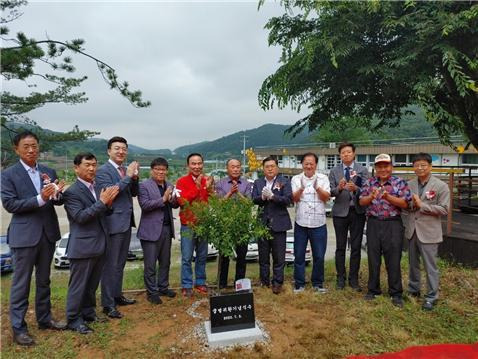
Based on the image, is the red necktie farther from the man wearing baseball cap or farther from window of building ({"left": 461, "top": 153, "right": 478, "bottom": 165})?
window of building ({"left": 461, "top": 153, "right": 478, "bottom": 165})

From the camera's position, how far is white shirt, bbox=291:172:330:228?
4605mm

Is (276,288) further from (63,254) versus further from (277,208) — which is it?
(63,254)

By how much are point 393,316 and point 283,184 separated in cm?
212

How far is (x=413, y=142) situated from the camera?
96.5 ft

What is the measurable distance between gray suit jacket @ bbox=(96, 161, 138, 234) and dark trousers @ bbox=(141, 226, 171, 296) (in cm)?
42

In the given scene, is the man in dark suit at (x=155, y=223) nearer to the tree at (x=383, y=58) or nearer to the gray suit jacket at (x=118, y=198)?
the gray suit jacket at (x=118, y=198)

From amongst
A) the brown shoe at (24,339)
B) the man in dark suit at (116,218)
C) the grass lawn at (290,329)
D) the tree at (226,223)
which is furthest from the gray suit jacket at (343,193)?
the brown shoe at (24,339)

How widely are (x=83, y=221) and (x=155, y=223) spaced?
1029mm

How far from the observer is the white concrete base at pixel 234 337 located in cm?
329

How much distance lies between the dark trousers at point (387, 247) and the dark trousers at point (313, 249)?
63cm

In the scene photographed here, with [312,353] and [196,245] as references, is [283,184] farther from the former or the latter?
[312,353]

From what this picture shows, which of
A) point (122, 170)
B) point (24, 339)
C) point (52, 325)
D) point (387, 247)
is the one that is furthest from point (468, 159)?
point (24, 339)

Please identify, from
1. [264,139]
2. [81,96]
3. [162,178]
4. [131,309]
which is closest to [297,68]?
[162,178]

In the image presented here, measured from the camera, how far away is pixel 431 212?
4.04 meters
